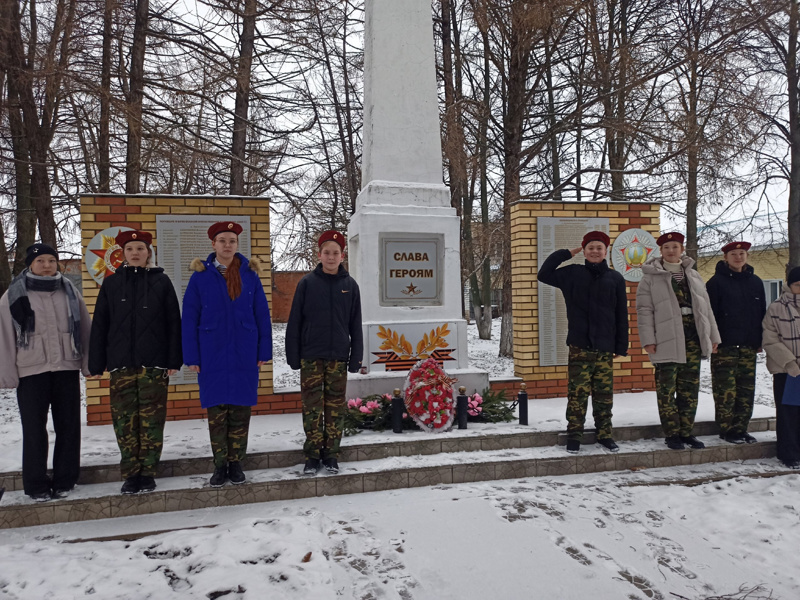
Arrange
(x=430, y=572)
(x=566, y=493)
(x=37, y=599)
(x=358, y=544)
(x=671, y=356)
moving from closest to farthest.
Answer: (x=37, y=599)
(x=430, y=572)
(x=358, y=544)
(x=566, y=493)
(x=671, y=356)

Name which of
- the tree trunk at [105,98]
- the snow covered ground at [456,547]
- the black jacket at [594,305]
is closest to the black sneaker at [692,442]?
the snow covered ground at [456,547]

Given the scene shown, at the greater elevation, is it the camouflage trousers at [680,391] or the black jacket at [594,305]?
the black jacket at [594,305]

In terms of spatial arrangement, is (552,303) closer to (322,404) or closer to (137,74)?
(322,404)

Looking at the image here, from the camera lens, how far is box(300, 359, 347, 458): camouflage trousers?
3777mm

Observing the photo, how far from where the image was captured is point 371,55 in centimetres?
546

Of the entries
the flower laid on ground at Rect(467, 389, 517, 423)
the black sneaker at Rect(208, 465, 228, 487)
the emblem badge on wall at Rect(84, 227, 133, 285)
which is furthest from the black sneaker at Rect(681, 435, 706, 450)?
the emblem badge on wall at Rect(84, 227, 133, 285)

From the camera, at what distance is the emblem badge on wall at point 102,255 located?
5.20m

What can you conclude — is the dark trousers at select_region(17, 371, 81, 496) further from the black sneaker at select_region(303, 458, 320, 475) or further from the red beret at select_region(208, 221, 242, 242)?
the black sneaker at select_region(303, 458, 320, 475)

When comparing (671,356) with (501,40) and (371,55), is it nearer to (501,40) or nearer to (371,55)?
(371,55)

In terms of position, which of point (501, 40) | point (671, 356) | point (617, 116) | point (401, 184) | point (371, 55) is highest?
point (501, 40)

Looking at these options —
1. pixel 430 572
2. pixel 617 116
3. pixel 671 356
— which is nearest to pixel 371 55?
pixel 671 356

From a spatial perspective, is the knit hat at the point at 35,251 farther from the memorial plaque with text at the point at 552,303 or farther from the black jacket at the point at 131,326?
the memorial plaque with text at the point at 552,303

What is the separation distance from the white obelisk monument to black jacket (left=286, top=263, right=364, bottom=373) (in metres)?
1.22

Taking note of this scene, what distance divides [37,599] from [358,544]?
146 centimetres
